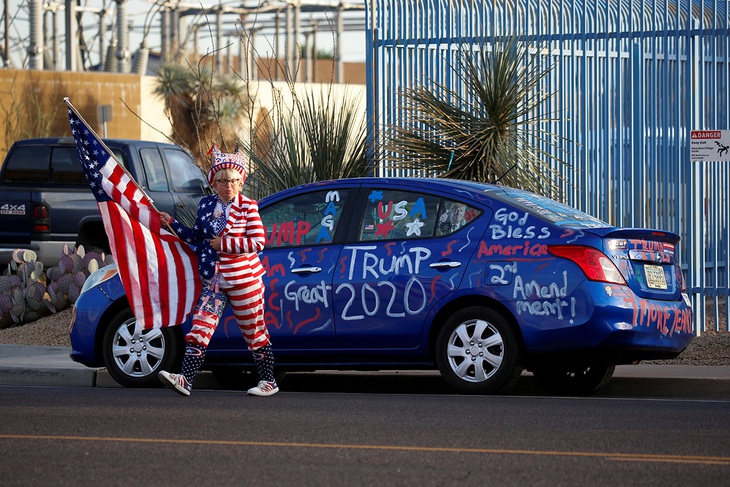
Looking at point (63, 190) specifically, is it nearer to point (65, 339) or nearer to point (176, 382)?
point (65, 339)

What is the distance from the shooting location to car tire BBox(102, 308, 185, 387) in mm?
10461

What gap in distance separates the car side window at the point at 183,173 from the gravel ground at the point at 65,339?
3.35 meters

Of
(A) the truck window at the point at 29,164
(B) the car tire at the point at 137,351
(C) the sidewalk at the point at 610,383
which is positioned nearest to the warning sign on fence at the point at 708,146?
(C) the sidewalk at the point at 610,383

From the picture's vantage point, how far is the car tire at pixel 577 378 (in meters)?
10.5

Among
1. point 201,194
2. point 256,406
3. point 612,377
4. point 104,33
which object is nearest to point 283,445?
point 256,406

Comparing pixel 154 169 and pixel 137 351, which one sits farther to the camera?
pixel 154 169

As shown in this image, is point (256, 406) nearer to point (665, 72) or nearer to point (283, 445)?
point (283, 445)

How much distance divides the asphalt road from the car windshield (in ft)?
4.07

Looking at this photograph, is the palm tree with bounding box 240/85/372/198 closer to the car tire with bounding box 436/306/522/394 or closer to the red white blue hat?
the red white blue hat

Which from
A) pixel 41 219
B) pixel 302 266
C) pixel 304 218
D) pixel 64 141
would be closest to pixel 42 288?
pixel 41 219

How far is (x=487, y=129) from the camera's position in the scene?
14.1 metres

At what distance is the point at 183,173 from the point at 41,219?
2.04 meters

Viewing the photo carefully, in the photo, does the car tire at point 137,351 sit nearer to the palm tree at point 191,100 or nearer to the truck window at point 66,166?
the truck window at point 66,166

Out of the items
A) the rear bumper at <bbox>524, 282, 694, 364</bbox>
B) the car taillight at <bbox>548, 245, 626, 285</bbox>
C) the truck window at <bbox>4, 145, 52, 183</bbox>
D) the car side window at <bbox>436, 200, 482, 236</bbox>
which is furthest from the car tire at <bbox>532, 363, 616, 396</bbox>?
the truck window at <bbox>4, 145, 52, 183</bbox>
